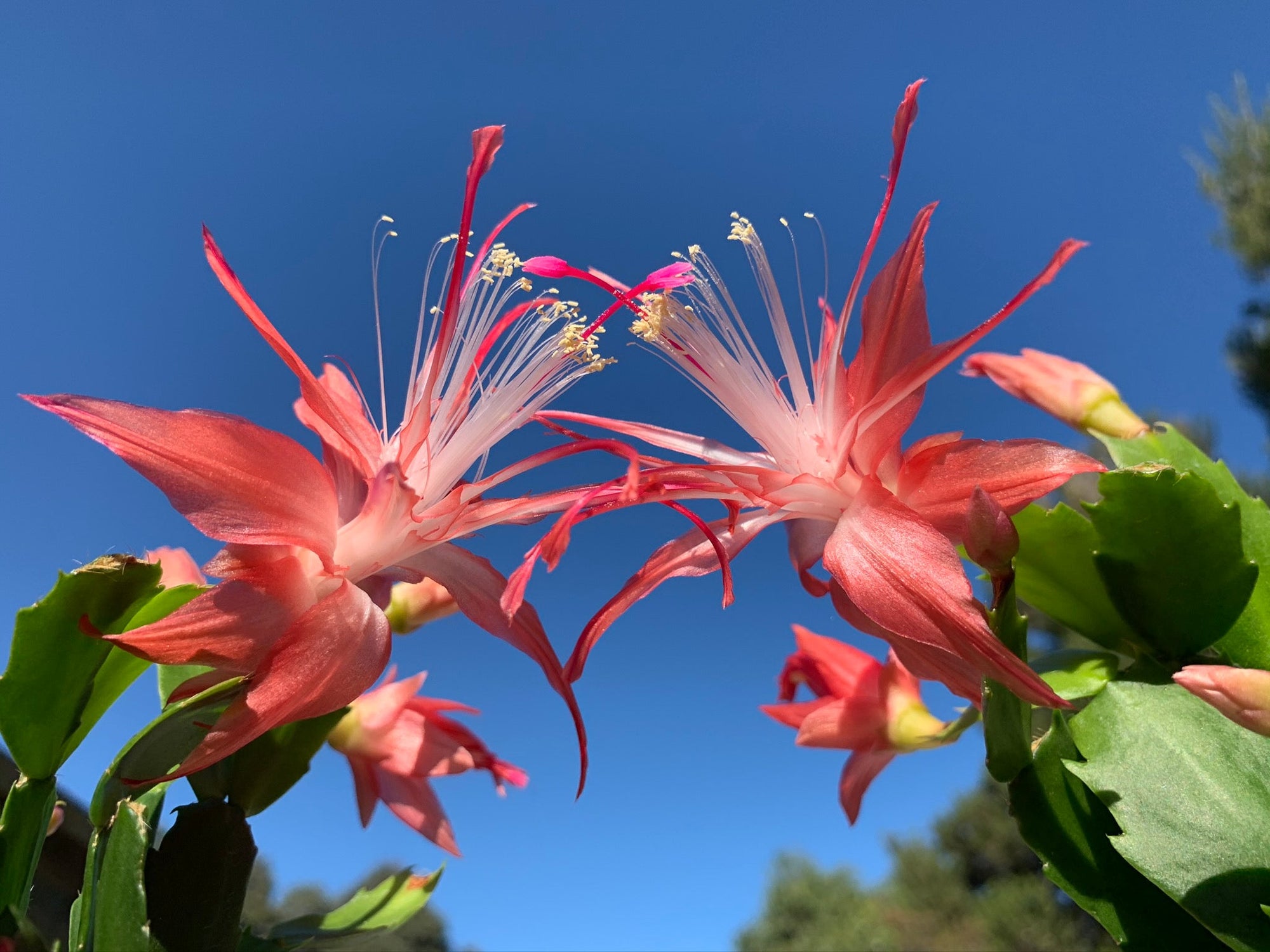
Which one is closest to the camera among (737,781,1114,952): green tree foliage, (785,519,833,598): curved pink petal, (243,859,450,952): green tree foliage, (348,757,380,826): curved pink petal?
(785,519,833,598): curved pink petal

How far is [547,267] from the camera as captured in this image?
2.43 ft

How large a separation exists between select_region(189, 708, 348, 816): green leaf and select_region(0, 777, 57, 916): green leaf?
0.10m

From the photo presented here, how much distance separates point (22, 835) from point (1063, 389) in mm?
1022

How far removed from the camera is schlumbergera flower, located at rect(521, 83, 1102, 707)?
1.73 ft

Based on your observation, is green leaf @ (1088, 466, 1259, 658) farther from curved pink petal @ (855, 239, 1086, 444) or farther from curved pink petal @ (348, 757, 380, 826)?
curved pink petal @ (348, 757, 380, 826)

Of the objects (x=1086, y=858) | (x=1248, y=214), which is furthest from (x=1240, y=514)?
(x=1248, y=214)

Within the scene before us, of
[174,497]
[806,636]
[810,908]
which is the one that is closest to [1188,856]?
[806,636]

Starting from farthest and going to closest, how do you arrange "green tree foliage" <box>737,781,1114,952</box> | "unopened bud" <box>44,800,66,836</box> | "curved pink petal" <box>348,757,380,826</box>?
"green tree foliage" <box>737,781,1114,952</box> → "curved pink petal" <box>348,757,380,826</box> → "unopened bud" <box>44,800,66,836</box>

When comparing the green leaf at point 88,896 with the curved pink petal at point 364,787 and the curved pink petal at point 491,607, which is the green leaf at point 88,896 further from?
the curved pink petal at point 364,787

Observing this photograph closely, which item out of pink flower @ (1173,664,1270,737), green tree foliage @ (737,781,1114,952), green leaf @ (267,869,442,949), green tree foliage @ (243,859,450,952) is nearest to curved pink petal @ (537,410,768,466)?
pink flower @ (1173,664,1270,737)

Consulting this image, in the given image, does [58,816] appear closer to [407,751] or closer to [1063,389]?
[407,751]

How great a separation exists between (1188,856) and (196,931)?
65 centimetres

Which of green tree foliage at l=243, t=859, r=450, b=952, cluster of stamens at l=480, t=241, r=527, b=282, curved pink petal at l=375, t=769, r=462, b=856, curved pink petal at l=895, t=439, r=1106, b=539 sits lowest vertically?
curved pink petal at l=895, t=439, r=1106, b=539

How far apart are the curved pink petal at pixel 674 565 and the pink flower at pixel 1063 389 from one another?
44 cm
